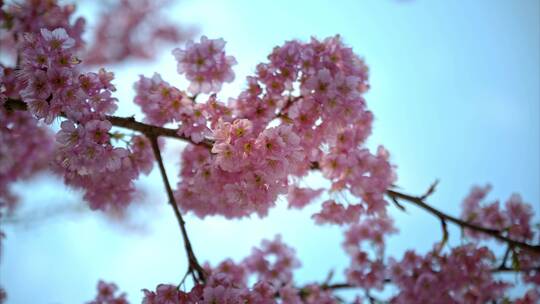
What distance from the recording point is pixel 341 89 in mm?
3420

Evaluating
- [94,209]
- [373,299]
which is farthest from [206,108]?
[373,299]

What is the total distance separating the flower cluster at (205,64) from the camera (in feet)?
11.6

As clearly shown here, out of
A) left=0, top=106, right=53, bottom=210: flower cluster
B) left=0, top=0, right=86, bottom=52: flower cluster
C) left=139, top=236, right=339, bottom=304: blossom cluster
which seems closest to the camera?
left=139, top=236, right=339, bottom=304: blossom cluster

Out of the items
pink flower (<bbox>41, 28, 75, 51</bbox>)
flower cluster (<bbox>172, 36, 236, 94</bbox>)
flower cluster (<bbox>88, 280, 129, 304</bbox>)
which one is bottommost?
flower cluster (<bbox>88, 280, 129, 304</bbox>)

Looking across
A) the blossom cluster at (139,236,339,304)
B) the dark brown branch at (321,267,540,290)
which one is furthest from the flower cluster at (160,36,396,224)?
Result: the dark brown branch at (321,267,540,290)

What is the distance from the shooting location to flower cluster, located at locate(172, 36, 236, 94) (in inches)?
140

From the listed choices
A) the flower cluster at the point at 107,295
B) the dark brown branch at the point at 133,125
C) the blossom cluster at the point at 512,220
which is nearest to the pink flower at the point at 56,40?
the dark brown branch at the point at 133,125

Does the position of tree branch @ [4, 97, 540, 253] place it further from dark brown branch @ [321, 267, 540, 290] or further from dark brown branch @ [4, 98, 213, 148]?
dark brown branch @ [321, 267, 540, 290]

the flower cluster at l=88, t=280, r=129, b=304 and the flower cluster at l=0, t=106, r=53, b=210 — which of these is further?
the flower cluster at l=0, t=106, r=53, b=210

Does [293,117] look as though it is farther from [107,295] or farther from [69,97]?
[107,295]

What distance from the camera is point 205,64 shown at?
3537 mm

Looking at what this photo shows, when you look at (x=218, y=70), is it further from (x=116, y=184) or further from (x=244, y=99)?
(x=116, y=184)

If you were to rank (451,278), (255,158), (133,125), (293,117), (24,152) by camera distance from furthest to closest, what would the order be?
1. (24,152)
2. (451,278)
3. (293,117)
4. (133,125)
5. (255,158)

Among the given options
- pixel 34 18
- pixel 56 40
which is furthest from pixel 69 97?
pixel 34 18
